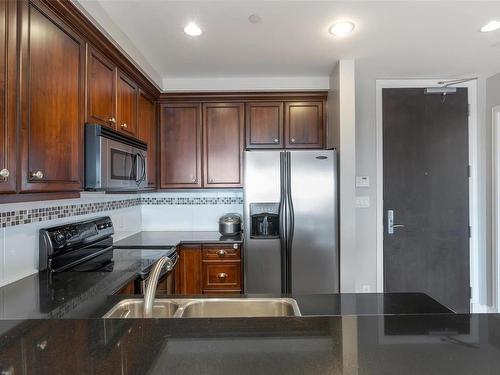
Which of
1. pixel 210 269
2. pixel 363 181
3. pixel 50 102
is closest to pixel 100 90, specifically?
pixel 50 102

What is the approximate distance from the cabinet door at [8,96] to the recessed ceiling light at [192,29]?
1041 millimetres

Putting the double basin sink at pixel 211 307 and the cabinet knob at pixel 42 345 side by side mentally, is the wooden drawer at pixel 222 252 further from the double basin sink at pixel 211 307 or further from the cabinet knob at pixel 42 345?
the cabinet knob at pixel 42 345

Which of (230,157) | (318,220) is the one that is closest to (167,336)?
(318,220)

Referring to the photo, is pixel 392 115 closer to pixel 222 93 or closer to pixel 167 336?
pixel 222 93

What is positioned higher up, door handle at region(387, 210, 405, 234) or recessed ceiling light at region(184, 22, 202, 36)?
recessed ceiling light at region(184, 22, 202, 36)

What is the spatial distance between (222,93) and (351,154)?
1.38 meters

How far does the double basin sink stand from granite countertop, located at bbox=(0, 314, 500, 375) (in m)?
0.45

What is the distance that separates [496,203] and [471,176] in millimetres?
331

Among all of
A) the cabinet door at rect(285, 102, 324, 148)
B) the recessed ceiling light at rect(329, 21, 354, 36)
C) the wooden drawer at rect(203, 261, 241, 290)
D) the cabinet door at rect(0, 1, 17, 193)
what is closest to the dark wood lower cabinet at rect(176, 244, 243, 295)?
the wooden drawer at rect(203, 261, 241, 290)

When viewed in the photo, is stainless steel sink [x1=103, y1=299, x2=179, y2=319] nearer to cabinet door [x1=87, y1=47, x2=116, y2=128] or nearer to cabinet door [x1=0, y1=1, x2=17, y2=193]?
cabinet door [x1=0, y1=1, x2=17, y2=193]

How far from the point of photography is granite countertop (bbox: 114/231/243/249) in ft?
8.48

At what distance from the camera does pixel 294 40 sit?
2221mm

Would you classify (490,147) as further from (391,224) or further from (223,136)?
(223,136)

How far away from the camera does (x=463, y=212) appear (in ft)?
10.1
